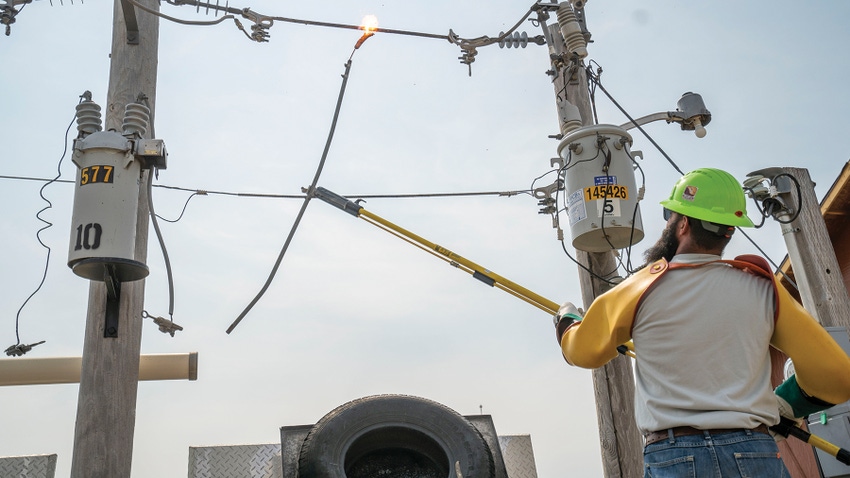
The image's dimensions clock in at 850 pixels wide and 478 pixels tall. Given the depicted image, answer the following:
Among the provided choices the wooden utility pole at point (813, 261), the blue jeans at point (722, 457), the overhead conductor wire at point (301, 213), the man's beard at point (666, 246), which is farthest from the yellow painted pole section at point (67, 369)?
the wooden utility pole at point (813, 261)

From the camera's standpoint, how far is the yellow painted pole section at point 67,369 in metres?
4.90

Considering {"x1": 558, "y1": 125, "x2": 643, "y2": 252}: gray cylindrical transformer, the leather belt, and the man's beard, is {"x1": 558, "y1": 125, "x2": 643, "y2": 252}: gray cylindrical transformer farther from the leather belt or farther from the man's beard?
the leather belt

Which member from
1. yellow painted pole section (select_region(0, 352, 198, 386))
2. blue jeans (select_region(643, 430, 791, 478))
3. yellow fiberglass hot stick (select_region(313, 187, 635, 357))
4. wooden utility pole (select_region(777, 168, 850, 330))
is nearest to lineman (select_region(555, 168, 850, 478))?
blue jeans (select_region(643, 430, 791, 478))

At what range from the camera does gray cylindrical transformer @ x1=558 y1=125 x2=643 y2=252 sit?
465 cm

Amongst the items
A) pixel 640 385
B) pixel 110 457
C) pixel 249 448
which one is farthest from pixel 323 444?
pixel 640 385

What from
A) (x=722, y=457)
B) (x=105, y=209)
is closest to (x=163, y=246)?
(x=105, y=209)

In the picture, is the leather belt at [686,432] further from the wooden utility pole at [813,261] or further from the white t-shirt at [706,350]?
the wooden utility pole at [813,261]

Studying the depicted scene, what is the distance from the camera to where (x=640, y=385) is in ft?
8.95

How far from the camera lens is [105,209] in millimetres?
3729

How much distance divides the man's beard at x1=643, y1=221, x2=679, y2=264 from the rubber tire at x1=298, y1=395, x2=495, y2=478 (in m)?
2.45

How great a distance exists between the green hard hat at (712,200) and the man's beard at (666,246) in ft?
0.31

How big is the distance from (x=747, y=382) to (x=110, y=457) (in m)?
2.97

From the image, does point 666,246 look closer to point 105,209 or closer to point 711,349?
point 711,349

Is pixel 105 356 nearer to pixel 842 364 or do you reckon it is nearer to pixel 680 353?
pixel 680 353
